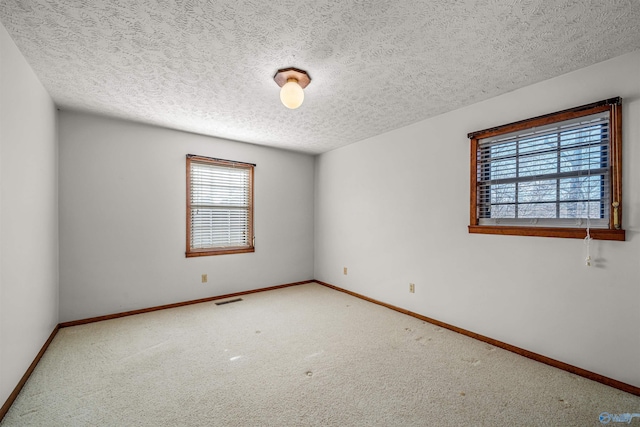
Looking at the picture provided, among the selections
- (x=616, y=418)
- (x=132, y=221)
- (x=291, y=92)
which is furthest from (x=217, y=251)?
(x=616, y=418)

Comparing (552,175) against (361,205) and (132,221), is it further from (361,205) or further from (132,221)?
(132,221)

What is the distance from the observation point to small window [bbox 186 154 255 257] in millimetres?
4004

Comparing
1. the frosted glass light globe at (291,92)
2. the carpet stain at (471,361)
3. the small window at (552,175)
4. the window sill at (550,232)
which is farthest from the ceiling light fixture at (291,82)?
the carpet stain at (471,361)

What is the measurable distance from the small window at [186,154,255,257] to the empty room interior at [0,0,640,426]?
5 centimetres

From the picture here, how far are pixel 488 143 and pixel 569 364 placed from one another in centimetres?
207

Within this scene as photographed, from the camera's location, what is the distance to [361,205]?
168 inches

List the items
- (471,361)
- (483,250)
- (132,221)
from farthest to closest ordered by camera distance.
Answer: (132,221) → (483,250) → (471,361)

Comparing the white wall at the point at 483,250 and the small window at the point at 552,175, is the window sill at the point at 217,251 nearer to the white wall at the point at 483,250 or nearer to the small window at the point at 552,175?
the white wall at the point at 483,250

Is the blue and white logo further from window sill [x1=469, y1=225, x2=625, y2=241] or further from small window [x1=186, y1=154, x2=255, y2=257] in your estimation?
small window [x1=186, y1=154, x2=255, y2=257]

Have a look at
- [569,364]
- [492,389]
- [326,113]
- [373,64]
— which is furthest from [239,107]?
[569,364]

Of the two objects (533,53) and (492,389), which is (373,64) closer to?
(533,53)

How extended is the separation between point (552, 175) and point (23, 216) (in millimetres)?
4296

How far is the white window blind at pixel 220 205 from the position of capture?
403 cm

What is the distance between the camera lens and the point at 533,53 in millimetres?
2014
